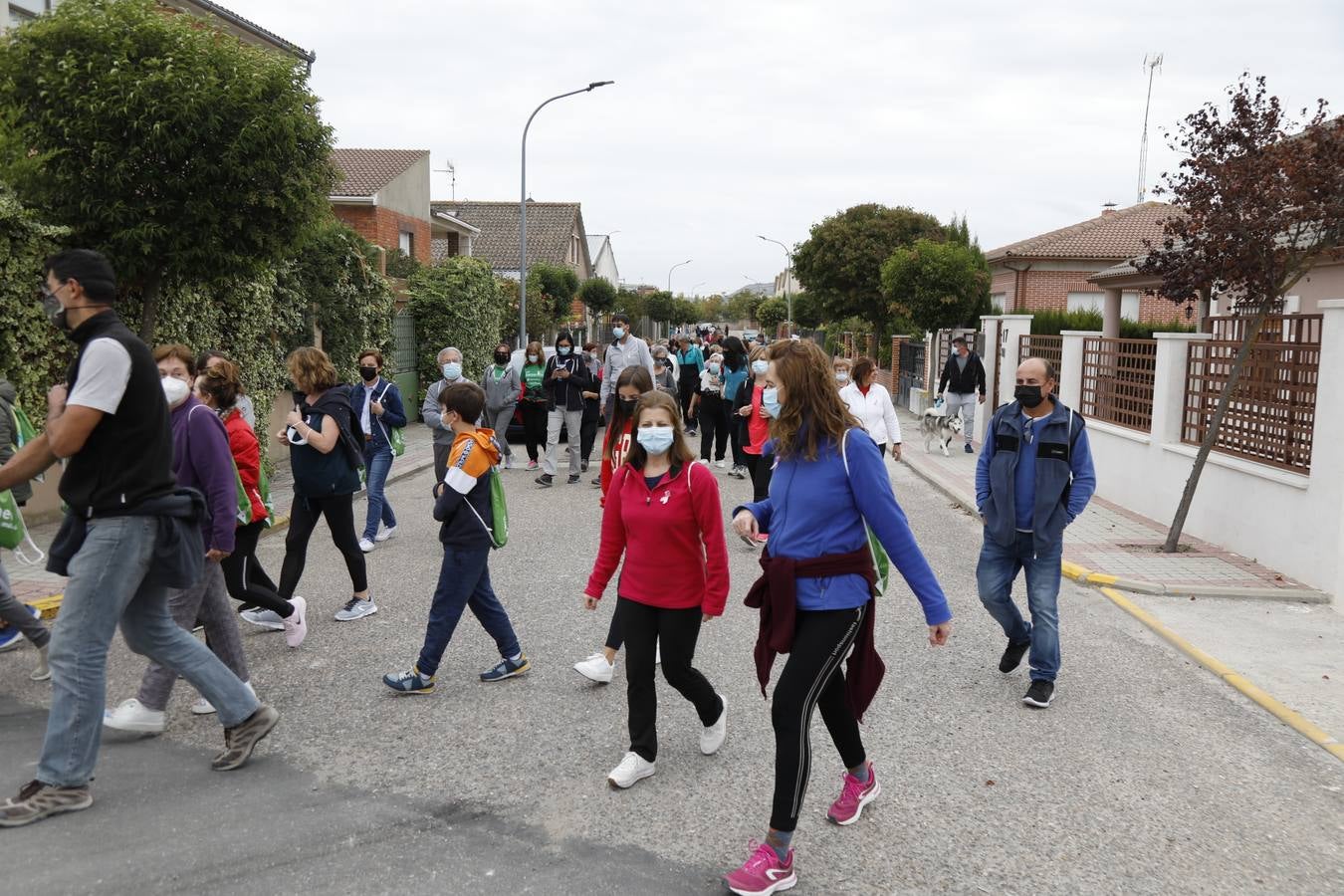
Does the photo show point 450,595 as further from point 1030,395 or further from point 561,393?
point 561,393

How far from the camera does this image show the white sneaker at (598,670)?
5.51 meters

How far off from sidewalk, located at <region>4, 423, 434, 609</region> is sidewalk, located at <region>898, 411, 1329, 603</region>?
6057 millimetres

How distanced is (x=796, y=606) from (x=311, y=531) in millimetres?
4000

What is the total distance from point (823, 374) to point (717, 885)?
5.60 ft

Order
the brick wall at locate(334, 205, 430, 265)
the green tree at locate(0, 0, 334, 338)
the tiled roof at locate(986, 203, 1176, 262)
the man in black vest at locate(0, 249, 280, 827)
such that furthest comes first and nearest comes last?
the tiled roof at locate(986, 203, 1176, 262) → the brick wall at locate(334, 205, 430, 265) → the green tree at locate(0, 0, 334, 338) → the man in black vest at locate(0, 249, 280, 827)

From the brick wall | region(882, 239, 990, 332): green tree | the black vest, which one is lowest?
the black vest

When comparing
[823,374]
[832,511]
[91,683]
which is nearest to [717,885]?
[832,511]

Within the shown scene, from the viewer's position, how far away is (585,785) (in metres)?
4.32

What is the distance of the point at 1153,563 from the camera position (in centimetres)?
871

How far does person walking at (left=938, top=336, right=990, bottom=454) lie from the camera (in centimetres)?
1727

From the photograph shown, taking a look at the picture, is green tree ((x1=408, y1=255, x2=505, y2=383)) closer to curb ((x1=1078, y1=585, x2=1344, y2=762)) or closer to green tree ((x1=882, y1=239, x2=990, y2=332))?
green tree ((x1=882, y1=239, x2=990, y2=332))

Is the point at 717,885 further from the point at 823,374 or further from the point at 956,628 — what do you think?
the point at 956,628

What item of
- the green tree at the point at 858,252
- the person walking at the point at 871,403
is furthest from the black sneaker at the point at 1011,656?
A: the green tree at the point at 858,252

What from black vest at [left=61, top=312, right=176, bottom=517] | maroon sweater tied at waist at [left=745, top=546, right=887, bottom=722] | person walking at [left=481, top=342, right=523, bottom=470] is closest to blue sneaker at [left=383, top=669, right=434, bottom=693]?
black vest at [left=61, top=312, right=176, bottom=517]
